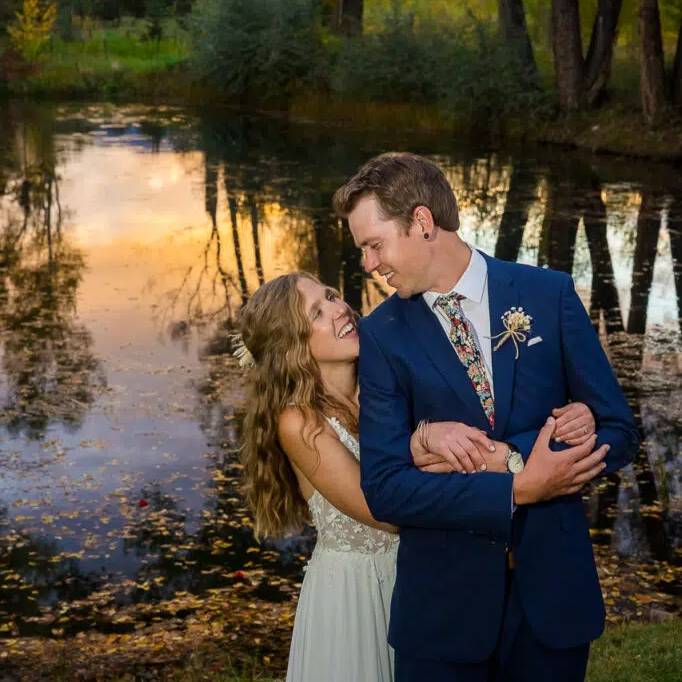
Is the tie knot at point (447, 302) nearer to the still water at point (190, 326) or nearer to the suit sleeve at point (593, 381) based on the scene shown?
the suit sleeve at point (593, 381)

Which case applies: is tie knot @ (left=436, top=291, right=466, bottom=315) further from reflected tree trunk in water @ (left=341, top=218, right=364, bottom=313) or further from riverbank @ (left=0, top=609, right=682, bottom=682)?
reflected tree trunk in water @ (left=341, top=218, right=364, bottom=313)

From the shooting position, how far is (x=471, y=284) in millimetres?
3363

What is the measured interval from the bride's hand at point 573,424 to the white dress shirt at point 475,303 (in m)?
0.24

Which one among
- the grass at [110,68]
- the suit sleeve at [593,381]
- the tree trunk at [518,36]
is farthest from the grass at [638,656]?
the grass at [110,68]

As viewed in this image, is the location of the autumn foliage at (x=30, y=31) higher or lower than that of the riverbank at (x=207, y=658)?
higher

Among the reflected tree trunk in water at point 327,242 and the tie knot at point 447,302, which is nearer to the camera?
the tie knot at point 447,302

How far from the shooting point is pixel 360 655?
399cm

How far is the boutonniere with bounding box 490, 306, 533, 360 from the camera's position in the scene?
128 inches

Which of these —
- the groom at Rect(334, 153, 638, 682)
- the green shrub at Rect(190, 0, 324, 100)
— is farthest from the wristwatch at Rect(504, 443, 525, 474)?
the green shrub at Rect(190, 0, 324, 100)

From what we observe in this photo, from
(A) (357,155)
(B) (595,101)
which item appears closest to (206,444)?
(A) (357,155)

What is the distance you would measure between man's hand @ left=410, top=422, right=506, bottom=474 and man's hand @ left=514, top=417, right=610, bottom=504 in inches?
2.9

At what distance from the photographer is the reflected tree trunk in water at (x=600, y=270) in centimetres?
1467

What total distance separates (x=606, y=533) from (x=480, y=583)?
219 inches

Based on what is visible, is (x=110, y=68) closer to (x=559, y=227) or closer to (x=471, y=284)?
(x=559, y=227)
